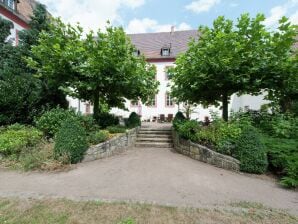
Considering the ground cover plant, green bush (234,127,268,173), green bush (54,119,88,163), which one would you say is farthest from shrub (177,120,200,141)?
green bush (54,119,88,163)

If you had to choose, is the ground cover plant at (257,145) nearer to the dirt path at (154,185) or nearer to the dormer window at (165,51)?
the dirt path at (154,185)

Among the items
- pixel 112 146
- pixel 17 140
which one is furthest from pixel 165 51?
pixel 17 140

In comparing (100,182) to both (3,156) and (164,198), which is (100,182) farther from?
(3,156)

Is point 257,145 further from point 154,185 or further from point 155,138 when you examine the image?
point 155,138

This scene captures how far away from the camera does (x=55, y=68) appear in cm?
988

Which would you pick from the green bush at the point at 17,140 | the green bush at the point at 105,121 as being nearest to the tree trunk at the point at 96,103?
the green bush at the point at 105,121

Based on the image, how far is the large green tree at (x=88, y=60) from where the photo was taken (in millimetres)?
9406

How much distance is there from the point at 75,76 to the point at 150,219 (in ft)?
25.8

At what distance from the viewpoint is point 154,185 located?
5520 mm

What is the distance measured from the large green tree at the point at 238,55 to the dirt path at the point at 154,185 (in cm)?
337

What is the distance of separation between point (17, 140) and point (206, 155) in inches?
249

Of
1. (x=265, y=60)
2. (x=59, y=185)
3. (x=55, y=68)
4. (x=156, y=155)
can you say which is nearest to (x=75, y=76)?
(x=55, y=68)

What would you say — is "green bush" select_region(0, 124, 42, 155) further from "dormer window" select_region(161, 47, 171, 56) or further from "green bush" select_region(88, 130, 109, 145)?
"dormer window" select_region(161, 47, 171, 56)

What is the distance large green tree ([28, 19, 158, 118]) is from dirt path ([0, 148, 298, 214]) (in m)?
3.86
